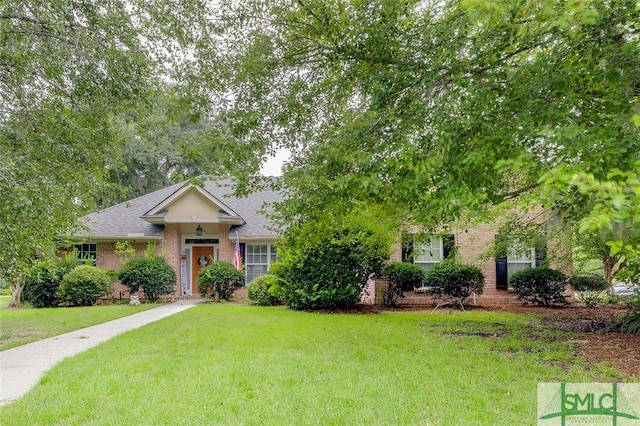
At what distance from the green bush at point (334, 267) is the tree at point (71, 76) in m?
5.50

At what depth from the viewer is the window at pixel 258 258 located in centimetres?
1620

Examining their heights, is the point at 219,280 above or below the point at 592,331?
above

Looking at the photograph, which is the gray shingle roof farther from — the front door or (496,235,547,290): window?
(496,235,547,290): window

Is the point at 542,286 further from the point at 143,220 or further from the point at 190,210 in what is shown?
the point at 143,220

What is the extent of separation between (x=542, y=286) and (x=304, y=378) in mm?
10876

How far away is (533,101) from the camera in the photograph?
14.7ft

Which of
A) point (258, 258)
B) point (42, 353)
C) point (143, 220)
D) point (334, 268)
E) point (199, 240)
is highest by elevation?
point (143, 220)

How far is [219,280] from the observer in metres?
14.3

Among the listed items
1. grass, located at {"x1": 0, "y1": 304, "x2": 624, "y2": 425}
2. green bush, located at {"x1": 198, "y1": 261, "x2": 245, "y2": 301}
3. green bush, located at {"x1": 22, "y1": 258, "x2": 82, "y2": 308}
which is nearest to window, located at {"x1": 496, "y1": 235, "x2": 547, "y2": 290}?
grass, located at {"x1": 0, "y1": 304, "x2": 624, "y2": 425}

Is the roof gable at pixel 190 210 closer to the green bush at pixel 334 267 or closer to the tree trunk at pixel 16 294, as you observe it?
the tree trunk at pixel 16 294

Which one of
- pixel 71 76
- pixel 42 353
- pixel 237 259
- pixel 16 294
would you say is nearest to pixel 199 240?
pixel 237 259

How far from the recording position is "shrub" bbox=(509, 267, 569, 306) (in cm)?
1309

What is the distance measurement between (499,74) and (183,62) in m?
5.12

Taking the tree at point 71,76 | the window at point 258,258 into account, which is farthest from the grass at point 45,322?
the window at point 258,258
